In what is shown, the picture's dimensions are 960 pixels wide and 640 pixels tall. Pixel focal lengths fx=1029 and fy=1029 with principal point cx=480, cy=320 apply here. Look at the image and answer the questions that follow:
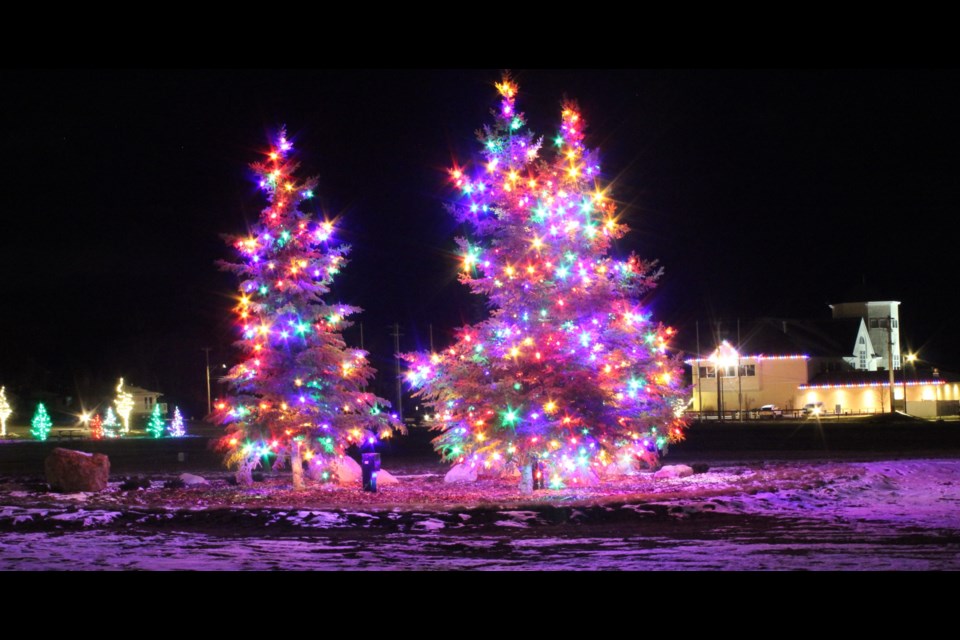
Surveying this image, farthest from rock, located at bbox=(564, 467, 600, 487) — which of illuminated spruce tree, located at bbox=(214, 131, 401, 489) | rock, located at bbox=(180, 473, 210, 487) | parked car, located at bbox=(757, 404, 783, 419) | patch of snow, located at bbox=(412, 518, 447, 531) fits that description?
parked car, located at bbox=(757, 404, 783, 419)

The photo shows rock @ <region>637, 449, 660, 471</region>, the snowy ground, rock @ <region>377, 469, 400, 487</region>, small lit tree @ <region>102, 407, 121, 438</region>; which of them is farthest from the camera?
small lit tree @ <region>102, 407, 121, 438</region>

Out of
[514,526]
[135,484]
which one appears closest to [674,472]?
[514,526]

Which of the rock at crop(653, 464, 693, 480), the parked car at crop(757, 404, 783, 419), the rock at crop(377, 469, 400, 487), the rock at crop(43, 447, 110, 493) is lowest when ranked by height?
the parked car at crop(757, 404, 783, 419)

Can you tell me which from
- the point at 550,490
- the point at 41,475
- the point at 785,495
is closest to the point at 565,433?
the point at 550,490

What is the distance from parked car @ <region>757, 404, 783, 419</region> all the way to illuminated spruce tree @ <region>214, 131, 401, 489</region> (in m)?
53.7

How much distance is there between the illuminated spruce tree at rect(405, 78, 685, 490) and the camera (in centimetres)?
2134

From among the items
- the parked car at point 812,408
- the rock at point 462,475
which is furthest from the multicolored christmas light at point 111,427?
the rock at point 462,475

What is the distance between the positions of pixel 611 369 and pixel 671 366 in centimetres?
308

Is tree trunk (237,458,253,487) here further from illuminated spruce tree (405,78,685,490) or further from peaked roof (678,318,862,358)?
peaked roof (678,318,862,358)

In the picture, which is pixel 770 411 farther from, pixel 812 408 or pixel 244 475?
pixel 244 475

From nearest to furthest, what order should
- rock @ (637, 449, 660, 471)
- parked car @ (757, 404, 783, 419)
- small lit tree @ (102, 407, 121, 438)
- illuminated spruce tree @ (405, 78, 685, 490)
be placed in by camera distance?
illuminated spruce tree @ (405, 78, 685, 490), rock @ (637, 449, 660, 471), small lit tree @ (102, 407, 121, 438), parked car @ (757, 404, 783, 419)

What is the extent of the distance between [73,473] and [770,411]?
61672 millimetres

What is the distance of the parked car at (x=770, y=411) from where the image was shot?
7294cm
